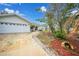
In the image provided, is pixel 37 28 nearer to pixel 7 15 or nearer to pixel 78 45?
pixel 7 15

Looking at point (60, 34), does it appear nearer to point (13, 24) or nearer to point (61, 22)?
point (61, 22)


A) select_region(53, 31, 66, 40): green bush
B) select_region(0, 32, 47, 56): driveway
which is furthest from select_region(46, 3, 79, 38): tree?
select_region(0, 32, 47, 56): driveway

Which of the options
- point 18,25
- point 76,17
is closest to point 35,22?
point 18,25

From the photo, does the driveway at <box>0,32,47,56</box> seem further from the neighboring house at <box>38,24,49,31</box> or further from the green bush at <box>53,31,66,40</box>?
the green bush at <box>53,31,66,40</box>

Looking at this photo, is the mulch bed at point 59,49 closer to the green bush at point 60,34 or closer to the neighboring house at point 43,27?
the green bush at point 60,34

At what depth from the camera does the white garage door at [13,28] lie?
1718mm

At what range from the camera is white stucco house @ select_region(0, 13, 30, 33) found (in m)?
1.73

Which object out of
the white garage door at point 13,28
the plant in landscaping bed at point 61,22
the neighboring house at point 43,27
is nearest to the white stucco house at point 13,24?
the white garage door at point 13,28

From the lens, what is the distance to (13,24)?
69.3 inches

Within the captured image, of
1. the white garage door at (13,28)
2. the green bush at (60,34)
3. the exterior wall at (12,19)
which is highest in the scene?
the exterior wall at (12,19)

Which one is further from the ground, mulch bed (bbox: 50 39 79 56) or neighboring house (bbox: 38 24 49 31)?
neighboring house (bbox: 38 24 49 31)

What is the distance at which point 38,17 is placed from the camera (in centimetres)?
174

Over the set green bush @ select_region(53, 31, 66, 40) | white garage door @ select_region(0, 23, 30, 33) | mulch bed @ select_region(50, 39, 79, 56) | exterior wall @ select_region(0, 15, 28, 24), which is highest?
exterior wall @ select_region(0, 15, 28, 24)

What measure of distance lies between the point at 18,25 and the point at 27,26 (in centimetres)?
9
